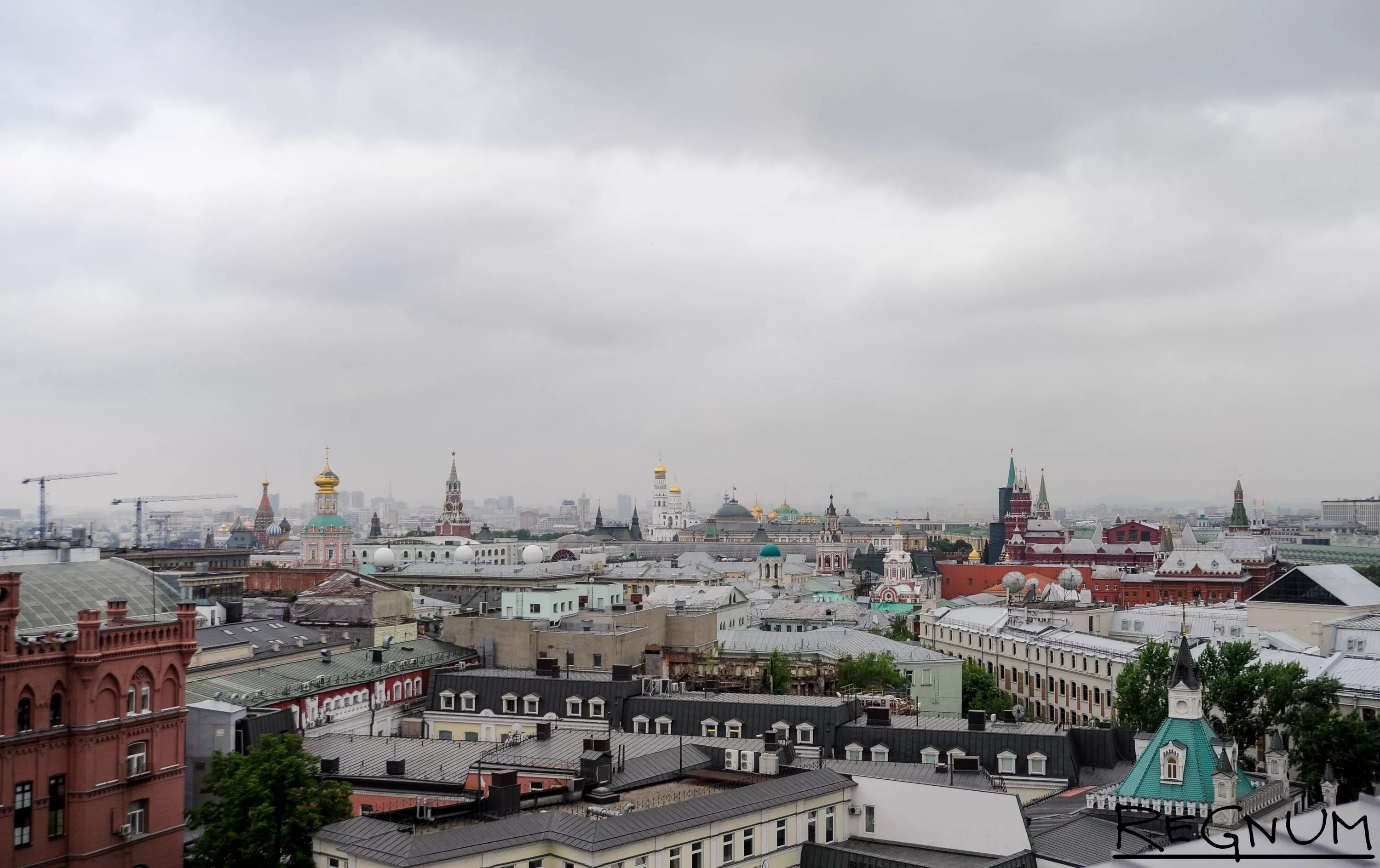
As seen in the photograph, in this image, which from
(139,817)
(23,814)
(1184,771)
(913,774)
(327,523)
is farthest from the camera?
(327,523)

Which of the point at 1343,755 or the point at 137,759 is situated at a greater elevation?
the point at 137,759

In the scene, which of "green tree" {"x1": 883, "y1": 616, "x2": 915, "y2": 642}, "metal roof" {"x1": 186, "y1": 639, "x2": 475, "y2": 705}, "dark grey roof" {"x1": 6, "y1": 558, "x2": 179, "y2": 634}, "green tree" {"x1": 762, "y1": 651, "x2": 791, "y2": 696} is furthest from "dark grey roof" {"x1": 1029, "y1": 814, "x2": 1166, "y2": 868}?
"green tree" {"x1": 883, "y1": 616, "x2": 915, "y2": 642}

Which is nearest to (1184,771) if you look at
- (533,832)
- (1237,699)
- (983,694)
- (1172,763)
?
(1172,763)

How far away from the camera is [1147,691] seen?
6512 centimetres

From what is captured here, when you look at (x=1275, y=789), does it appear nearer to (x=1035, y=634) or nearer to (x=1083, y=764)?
(x=1083, y=764)

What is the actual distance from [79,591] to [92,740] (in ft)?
23.7

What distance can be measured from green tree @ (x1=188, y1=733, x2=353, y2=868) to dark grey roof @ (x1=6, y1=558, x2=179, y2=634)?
9.16 m

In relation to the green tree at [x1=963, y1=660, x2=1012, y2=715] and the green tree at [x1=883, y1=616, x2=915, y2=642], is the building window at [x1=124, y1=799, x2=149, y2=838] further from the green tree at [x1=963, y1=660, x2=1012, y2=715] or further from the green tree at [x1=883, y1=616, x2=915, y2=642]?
the green tree at [x1=883, y1=616, x2=915, y2=642]

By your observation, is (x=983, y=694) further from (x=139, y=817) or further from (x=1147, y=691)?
(x=139, y=817)

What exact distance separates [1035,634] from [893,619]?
76.5ft

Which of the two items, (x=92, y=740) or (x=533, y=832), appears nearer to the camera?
(x=533, y=832)

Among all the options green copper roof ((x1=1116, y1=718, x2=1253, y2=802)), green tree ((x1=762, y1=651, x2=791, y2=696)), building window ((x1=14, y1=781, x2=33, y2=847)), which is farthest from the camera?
green tree ((x1=762, y1=651, x2=791, y2=696))

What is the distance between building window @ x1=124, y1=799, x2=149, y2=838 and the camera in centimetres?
4431

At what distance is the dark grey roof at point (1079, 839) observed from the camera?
3669 cm
